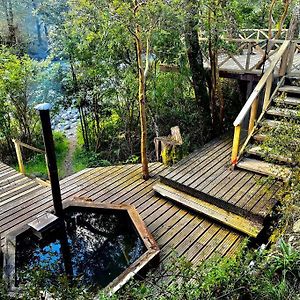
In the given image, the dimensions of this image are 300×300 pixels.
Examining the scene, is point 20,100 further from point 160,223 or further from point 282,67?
point 282,67

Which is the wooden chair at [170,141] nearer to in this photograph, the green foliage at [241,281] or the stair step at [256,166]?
the stair step at [256,166]

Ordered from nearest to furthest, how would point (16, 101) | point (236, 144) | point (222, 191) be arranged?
point (222, 191), point (236, 144), point (16, 101)

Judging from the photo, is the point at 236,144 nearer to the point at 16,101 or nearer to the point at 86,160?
the point at 86,160

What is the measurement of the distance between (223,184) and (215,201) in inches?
16.4

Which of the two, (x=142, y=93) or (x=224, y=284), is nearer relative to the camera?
(x=224, y=284)

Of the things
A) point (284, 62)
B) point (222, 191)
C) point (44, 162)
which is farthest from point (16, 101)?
point (284, 62)

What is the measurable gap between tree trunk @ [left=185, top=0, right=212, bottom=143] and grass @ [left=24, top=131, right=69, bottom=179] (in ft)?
12.2

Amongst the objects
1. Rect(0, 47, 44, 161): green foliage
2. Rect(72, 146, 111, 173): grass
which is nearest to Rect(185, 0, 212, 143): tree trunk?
Rect(72, 146, 111, 173): grass

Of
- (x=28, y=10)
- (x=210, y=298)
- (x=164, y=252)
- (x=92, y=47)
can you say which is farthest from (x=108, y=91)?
(x=28, y=10)

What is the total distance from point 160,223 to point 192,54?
3546mm

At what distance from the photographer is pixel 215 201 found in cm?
434

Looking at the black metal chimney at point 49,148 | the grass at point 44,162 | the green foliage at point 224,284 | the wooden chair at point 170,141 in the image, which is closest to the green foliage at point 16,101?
the grass at point 44,162

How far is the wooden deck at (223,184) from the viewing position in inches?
162

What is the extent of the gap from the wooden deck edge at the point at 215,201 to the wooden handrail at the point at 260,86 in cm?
117
